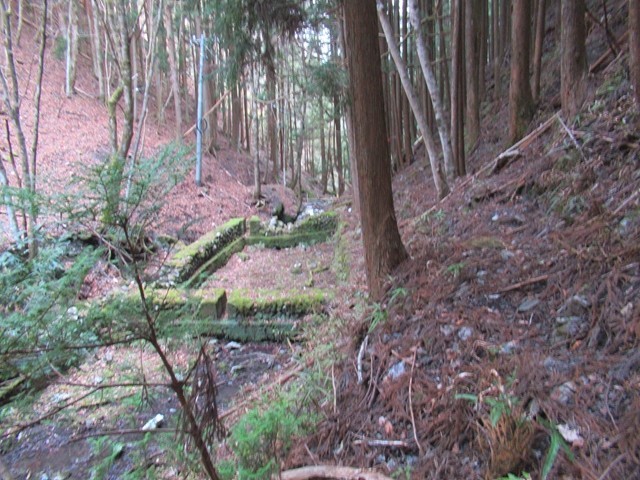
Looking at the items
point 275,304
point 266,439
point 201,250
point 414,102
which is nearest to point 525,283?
point 266,439

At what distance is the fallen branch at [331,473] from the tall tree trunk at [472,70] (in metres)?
8.26

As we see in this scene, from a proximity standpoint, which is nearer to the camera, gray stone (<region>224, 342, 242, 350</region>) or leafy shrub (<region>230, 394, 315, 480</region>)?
leafy shrub (<region>230, 394, 315, 480</region>)

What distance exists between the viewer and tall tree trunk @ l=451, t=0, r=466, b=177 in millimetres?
8000

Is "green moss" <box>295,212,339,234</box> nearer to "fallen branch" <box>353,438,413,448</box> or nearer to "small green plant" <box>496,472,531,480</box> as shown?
"fallen branch" <box>353,438,413,448</box>

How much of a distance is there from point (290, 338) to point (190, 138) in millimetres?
15174

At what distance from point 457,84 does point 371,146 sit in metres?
4.56

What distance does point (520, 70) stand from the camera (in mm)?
6891

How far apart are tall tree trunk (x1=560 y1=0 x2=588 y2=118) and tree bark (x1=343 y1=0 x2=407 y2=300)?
10.0 feet

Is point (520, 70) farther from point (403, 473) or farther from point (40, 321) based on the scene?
point (40, 321)

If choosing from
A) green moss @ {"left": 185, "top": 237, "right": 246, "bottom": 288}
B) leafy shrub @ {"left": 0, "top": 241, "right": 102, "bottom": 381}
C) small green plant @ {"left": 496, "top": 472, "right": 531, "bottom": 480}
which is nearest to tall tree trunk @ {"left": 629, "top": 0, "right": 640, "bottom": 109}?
small green plant @ {"left": 496, "top": 472, "right": 531, "bottom": 480}

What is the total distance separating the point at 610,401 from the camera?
7.08 ft

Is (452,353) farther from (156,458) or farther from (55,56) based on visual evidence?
(55,56)

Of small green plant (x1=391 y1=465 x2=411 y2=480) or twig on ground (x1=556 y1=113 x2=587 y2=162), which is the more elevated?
twig on ground (x1=556 y1=113 x2=587 y2=162)

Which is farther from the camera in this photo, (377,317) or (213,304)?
(213,304)
